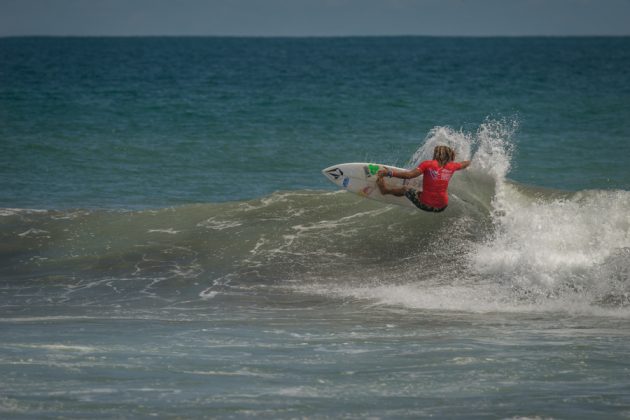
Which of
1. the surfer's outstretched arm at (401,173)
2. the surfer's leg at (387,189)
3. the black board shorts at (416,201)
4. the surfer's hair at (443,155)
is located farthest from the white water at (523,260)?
the surfer's hair at (443,155)

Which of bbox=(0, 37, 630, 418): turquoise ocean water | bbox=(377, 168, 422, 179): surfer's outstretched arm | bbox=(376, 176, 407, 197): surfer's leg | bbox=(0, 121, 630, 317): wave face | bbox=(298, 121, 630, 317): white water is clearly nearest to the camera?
bbox=(0, 37, 630, 418): turquoise ocean water

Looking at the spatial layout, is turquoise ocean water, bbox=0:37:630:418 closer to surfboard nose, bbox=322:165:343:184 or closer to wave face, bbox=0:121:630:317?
wave face, bbox=0:121:630:317

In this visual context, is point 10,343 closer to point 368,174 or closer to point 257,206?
point 368,174

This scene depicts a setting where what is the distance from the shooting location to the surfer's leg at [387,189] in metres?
13.5

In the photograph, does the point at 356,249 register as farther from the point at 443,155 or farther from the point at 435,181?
the point at 443,155

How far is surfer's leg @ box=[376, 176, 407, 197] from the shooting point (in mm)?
13469

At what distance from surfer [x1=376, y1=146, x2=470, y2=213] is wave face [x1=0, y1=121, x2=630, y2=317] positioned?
32.8 inches

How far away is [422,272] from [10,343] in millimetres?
5818

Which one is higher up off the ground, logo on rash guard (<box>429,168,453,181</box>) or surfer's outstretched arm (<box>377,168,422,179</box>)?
surfer's outstretched arm (<box>377,168,422,179</box>)

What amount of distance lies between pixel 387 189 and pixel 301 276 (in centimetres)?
202

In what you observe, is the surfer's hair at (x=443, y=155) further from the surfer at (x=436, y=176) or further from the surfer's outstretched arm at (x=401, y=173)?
the surfer's outstretched arm at (x=401, y=173)

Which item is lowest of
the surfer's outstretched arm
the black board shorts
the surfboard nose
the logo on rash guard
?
the black board shorts

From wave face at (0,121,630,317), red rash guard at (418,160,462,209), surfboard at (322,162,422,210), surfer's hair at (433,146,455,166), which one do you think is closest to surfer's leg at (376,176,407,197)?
surfboard at (322,162,422,210)

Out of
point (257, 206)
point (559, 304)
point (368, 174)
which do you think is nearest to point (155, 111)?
point (257, 206)
